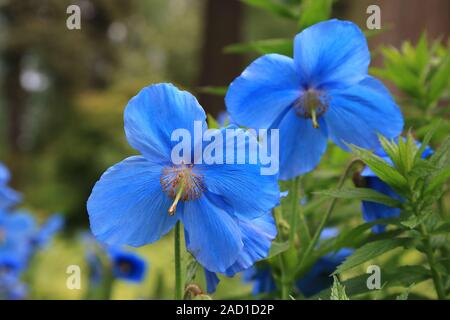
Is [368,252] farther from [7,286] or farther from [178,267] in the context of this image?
[7,286]

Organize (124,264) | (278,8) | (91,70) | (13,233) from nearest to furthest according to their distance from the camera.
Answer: (278,8) < (124,264) < (13,233) < (91,70)

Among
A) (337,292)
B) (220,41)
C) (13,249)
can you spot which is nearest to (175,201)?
(337,292)

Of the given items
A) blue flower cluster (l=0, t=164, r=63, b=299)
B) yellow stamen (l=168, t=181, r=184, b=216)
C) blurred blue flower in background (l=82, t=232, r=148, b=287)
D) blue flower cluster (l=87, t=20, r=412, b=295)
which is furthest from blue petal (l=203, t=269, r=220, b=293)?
blue flower cluster (l=0, t=164, r=63, b=299)

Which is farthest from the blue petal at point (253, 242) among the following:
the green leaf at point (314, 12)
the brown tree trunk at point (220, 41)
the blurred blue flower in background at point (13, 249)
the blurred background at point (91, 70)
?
the brown tree trunk at point (220, 41)

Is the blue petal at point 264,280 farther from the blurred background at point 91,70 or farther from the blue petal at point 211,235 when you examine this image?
the blurred background at point 91,70

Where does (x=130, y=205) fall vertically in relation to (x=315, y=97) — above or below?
below

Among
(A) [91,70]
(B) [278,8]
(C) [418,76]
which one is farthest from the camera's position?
(A) [91,70]
